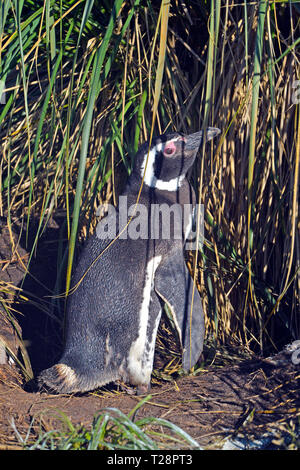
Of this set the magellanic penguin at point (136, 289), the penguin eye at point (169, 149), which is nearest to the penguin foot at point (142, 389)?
the magellanic penguin at point (136, 289)

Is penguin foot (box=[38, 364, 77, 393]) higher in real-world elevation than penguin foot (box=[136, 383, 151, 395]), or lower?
higher

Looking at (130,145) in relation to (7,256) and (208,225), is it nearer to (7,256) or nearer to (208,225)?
(208,225)

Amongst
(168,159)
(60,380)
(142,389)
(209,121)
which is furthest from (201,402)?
(209,121)

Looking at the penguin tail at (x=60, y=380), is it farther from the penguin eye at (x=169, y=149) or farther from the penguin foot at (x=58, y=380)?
the penguin eye at (x=169, y=149)

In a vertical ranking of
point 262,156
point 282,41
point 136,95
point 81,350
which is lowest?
point 81,350

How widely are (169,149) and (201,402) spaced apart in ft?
2.90

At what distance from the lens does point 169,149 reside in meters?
1.92

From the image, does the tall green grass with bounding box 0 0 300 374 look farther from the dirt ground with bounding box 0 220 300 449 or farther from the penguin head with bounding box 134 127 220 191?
the dirt ground with bounding box 0 220 300 449

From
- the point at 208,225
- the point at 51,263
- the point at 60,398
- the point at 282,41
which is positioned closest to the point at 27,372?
the point at 60,398

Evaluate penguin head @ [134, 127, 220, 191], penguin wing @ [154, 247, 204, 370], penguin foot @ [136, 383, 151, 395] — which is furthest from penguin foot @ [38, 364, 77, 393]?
penguin head @ [134, 127, 220, 191]

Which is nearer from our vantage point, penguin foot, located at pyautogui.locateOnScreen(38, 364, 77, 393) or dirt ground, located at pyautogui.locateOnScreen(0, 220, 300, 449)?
dirt ground, located at pyautogui.locateOnScreen(0, 220, 300, 449)

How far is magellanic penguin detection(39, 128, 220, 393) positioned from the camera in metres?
1.88

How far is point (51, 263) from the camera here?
237cm

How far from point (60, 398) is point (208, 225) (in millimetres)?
858
